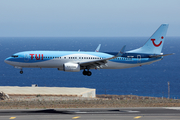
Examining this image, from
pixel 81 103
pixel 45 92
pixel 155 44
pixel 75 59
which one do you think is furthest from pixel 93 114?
pixel 45 92

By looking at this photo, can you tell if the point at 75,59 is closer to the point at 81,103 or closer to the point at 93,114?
the point at 81,103

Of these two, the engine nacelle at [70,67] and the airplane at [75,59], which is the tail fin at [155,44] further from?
the engine nacelle at [70,67]

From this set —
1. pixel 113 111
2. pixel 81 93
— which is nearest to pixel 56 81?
pixel 81 93

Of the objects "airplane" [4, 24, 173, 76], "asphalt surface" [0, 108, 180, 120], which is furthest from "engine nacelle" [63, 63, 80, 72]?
"asphalt surface" [0, 108, 180, 120]

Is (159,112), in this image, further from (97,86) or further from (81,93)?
(97,86)

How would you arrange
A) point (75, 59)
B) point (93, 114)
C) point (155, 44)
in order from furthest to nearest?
point (155, 44)
point (75, 59)
point (93, 114)

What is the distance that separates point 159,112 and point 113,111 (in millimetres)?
6723

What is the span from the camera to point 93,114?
42.6 m

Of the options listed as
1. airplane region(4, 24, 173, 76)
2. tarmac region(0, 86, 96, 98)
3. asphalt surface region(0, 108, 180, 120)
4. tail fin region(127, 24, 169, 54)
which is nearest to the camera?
asphalt surface region(0, 108, 180, 120)

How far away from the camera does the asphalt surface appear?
39688mm

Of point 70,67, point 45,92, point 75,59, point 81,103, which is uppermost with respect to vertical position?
point 75,59

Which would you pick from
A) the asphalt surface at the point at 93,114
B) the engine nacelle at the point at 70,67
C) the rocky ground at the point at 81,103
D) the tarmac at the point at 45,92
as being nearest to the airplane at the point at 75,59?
the engine nacelle at the point at 70,67

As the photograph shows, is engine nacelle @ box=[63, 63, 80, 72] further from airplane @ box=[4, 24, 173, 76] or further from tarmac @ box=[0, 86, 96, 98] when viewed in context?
tarmac @ box=[0, 86, 96, 98]

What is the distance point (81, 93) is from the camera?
269ft
